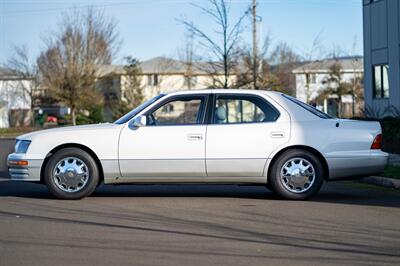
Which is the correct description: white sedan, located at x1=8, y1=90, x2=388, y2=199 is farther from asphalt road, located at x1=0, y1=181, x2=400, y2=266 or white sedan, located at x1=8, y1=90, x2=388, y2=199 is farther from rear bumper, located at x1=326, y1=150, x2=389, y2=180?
asphalt road, located at x1=0, y1=181, x2=400, y2=266

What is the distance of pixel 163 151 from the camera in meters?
9.88

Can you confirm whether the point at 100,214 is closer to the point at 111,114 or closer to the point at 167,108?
the point at 167,108

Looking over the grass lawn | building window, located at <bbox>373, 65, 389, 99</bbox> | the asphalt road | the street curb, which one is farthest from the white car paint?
building window, located at <bbox>373, 65, 389, 99</bbox>

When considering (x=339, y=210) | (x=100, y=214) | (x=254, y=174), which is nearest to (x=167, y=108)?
(x=254, y=174)

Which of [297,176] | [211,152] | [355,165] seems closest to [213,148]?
[211,152]

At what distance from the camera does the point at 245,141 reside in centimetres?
989

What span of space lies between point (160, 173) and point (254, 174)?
4.30ft

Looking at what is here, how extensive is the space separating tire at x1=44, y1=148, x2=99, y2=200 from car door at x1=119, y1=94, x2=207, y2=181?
463 mm

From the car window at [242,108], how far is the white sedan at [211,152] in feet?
0.05

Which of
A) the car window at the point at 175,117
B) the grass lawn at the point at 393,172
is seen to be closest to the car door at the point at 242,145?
the car window at the point at 175,117

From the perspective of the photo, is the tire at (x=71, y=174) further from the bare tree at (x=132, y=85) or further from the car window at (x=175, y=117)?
the bare tree at (x=132, y=85)

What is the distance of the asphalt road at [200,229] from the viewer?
6.50 m

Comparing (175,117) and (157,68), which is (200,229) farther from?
(157,68)

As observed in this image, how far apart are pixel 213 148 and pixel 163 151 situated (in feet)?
2.28
